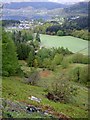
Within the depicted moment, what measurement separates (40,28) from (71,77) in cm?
9241

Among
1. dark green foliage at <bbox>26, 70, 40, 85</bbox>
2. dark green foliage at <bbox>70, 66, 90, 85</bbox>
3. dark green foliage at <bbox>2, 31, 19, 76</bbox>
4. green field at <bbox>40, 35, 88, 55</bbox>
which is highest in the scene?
dark green foliage at <bbox>2, 31, 19, 76</bbox>

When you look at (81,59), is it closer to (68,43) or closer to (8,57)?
(68,43)

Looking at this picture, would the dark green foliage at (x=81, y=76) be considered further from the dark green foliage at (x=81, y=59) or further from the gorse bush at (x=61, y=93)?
the gorse bush at (x=61, y=93)

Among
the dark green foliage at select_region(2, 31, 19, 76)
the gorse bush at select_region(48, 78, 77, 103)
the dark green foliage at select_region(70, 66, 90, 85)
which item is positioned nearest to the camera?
the gorse bush at select_region(48, 78, 77, 103)

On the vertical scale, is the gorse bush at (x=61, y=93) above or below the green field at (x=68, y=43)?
above

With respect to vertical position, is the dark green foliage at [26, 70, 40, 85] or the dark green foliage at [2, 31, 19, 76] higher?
the dark green foliage at [2, 31, 19, 76]

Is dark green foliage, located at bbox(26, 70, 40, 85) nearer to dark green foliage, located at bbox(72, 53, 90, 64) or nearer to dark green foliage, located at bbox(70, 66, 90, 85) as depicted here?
dark green foliage, located at bbox(70, 66, 90, 85)

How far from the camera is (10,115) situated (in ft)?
39.8

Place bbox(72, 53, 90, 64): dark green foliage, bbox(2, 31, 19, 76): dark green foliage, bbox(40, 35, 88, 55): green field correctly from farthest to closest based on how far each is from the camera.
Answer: bbox(40, 35, 88, 55): green field → bbox(72, 53, 90, 64): dark green foliage → bbox(2, 31, 19, 76): dark green foliage

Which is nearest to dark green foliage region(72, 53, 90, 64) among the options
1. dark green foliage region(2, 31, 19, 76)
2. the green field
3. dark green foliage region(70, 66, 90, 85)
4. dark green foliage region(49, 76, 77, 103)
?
the green field

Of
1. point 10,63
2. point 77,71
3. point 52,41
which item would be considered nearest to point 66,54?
point 52,41

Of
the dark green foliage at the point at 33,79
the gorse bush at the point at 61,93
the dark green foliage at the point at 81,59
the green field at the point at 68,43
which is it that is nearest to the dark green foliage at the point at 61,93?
the gorse bush at the point at 61,93

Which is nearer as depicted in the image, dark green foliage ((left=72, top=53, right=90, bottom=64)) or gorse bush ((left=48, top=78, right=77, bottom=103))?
gorse bush ((left=48, top=78, right=77, bottom=103))

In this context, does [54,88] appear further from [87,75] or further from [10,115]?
[87,75]
